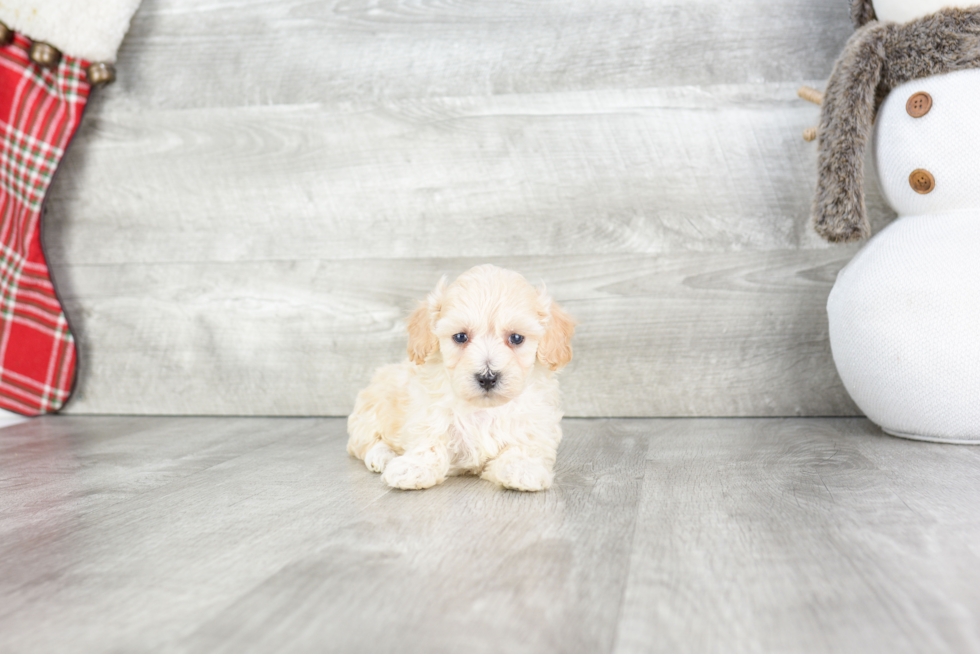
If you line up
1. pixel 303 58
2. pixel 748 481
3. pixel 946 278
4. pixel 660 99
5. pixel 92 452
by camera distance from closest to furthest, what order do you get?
pixel 748 481, pixel 946 278, pixel 92 452, pixel 660 99, pixel 303 58

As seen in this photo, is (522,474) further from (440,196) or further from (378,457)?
(440,196)

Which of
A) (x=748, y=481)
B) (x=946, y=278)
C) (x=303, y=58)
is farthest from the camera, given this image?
(x=303, y=58)

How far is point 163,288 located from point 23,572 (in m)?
1.14

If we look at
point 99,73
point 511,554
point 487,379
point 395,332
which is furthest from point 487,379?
point 99,73

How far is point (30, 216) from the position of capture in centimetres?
183

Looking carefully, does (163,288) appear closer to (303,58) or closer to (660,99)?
(303,58)

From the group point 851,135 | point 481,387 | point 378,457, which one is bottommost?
point 378,457

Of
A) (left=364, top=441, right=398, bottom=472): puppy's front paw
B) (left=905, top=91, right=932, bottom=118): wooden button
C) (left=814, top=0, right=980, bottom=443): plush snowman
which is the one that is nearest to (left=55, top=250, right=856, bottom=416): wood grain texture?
(left=814, top=0, right=980, bottom=443): plush snowman

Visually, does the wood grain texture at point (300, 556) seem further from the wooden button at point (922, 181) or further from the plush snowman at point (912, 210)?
the wooden button at point (922, 181)

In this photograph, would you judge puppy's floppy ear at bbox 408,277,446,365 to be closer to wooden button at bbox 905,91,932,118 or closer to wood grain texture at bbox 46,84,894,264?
wood grain texture at bbox 46,84,894,264

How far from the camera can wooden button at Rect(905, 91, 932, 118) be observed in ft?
4.26

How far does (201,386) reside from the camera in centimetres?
191

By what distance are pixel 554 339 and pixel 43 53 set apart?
1396 millimetres

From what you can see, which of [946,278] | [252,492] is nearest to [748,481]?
[946,278]
